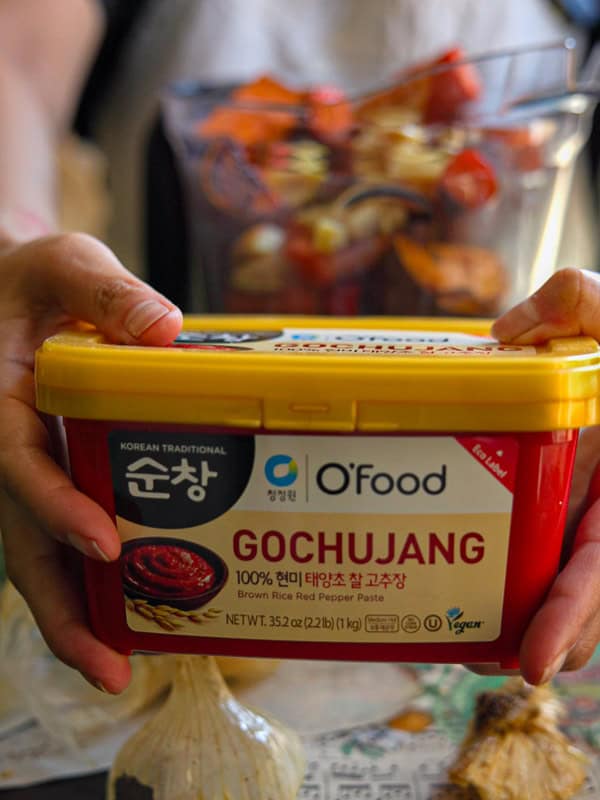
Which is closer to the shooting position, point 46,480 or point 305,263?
point 46,480

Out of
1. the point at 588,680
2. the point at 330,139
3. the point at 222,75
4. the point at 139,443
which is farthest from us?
the point at 222,75

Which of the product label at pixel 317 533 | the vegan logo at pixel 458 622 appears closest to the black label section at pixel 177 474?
Answer: the product label at pixel 317 533

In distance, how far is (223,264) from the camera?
0.78 metres

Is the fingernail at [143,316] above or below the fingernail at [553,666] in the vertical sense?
above

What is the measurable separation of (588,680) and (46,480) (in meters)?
0.33

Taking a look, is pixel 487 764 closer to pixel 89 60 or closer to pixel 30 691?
pixel 30 691

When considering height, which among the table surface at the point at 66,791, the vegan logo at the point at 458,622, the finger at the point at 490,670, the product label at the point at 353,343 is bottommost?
the table surface at the point at 66,791

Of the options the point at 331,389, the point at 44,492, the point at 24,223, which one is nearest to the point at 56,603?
the point at 44,492

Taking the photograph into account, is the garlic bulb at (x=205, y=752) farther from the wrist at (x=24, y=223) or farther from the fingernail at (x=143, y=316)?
the wrist at (x=24, y=223)

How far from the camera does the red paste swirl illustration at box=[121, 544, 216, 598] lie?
373 mm

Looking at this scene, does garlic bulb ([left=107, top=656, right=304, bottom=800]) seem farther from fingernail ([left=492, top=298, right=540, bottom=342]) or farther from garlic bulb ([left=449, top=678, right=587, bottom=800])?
fingernail ([left=492, top=298, right=540, bottom=342])

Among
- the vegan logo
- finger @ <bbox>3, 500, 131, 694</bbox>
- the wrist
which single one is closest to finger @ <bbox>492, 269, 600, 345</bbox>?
the vegan logo

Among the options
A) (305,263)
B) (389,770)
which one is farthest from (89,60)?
(389,770)

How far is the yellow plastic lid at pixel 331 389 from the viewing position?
13.6 inches
